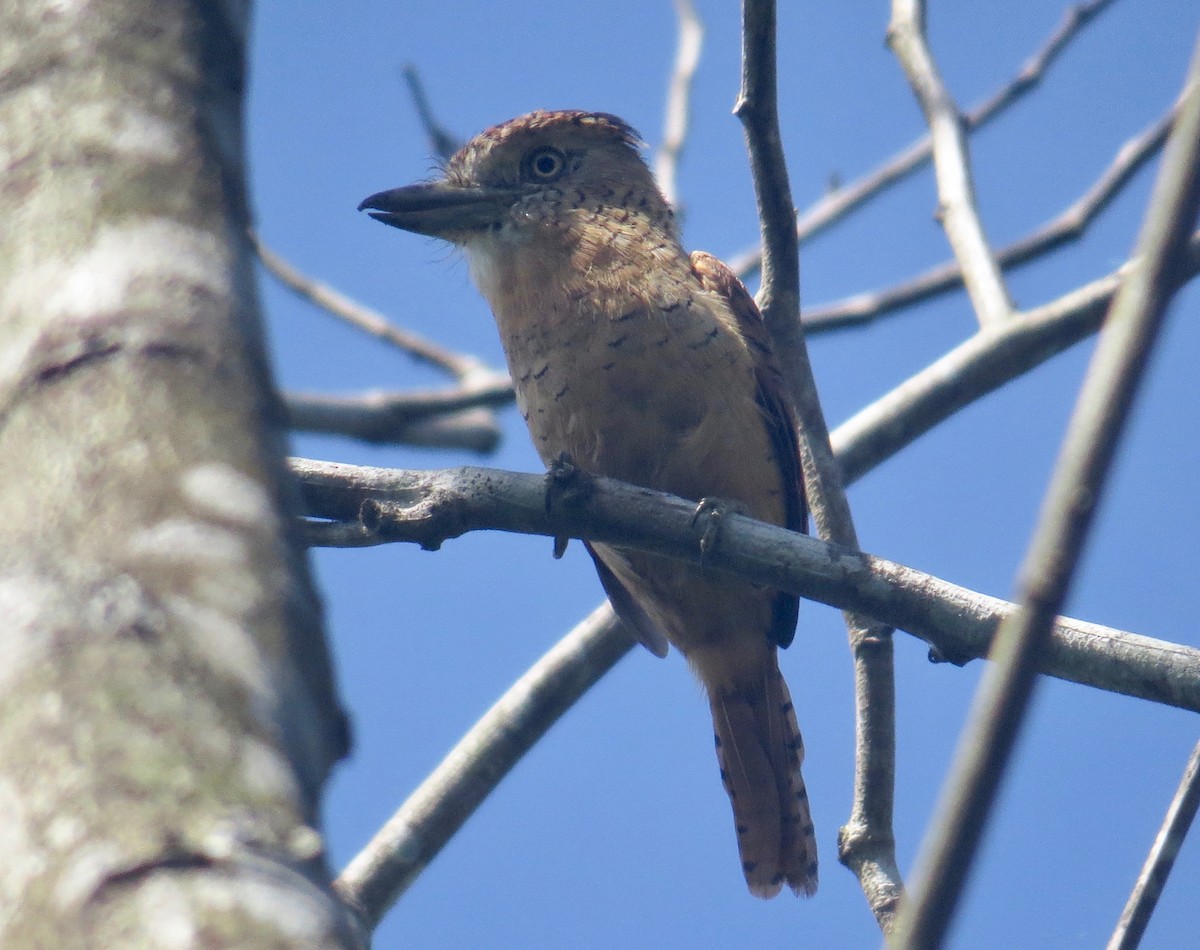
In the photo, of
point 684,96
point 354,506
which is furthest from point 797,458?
point 684,96

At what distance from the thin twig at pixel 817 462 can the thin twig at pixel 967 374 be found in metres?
0.75

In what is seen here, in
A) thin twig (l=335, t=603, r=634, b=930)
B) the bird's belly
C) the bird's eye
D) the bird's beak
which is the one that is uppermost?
the bird's eye

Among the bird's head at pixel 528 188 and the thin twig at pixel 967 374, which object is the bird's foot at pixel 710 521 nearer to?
the thin twig at pixel 967 374

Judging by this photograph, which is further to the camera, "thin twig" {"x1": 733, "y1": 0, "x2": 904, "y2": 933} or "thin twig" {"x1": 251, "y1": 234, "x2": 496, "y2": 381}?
"thin twig" {"x1": 251, "y1": 234, "x2": 496, "y2": 381}

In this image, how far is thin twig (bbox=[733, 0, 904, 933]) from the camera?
11.9ft

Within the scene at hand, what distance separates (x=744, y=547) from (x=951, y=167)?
2888 mm

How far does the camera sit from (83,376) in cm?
129

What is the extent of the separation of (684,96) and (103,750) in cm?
674

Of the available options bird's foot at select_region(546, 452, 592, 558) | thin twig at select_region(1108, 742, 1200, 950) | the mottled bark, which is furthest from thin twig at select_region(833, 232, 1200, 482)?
the mottled bark

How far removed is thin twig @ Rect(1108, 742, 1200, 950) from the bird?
1688 millimetres

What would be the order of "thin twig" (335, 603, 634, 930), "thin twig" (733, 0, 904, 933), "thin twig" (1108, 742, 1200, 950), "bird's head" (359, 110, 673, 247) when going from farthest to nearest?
"bird's head" (359, 110, 673, 247), "thin twig" (335, 603, 634, 930), "thin twig" (733, 0, 904, 933), "thin twig" (1108, 742, 1200, 950)

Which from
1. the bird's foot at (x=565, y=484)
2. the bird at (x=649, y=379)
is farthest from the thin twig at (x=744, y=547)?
the bird at (x=649, y=379)

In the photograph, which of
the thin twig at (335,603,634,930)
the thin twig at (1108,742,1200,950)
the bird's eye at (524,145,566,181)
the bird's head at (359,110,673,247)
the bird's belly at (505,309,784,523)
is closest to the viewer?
the thin twig at (1108,742,1200,950)

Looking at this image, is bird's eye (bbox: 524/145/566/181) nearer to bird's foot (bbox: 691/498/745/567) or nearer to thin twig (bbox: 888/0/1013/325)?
thin twig (bbox: 888/0/1013/325)
